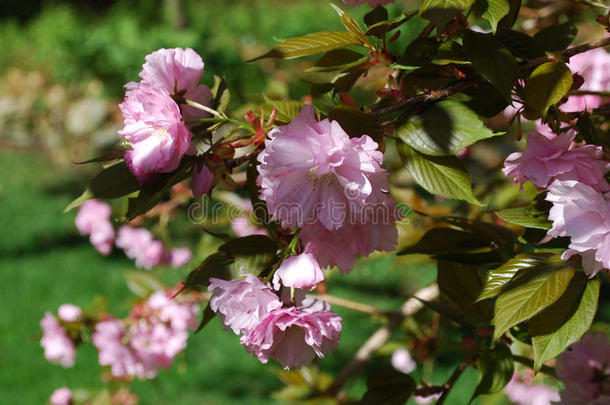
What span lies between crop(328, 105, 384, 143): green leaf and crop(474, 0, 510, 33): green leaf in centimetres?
13

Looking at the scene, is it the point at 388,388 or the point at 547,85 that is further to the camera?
the point at 388,388

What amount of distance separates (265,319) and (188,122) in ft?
0.63

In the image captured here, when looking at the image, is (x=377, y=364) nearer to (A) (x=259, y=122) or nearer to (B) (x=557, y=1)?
(B) (x=557, y=1)

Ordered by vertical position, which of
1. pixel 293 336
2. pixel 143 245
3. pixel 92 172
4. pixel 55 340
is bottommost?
pixel 92 172

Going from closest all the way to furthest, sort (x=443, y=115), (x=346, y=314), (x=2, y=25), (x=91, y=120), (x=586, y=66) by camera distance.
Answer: (x=443, y=115), (x=586, y=66), (x=346, y=314), (x=91, y=120), (x=2, y=25)

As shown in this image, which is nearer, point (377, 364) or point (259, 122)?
point (259, 122)

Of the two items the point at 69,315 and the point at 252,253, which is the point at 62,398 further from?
the point at 252,253

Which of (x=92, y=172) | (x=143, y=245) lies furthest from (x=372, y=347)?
(x=92, y=172)

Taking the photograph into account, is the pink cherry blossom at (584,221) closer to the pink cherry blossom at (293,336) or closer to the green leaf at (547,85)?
the green leaf at (547,85)

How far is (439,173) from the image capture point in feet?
1.91

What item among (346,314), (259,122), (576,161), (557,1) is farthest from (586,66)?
(346,314)

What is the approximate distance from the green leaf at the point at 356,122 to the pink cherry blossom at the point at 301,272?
12 cm

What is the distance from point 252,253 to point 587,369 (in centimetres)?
54

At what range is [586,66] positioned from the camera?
1283 millimetres
